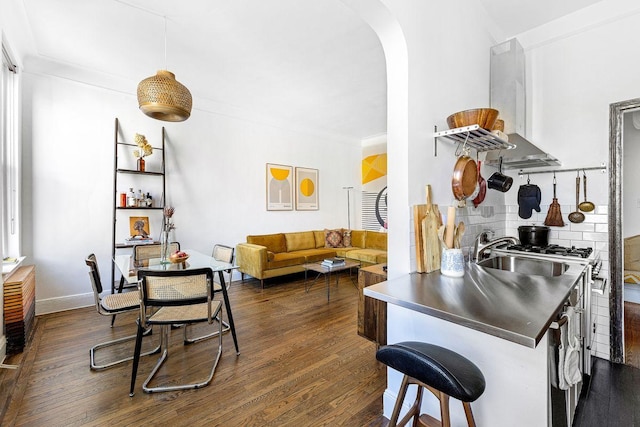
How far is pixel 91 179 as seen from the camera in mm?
3475

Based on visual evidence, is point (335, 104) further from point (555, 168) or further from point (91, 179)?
point (91, 179)

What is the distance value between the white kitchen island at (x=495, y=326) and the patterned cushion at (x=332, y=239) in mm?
4193

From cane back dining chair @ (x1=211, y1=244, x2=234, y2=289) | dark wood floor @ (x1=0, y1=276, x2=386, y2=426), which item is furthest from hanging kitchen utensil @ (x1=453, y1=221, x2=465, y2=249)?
cane back dining chair @ (x1=211, y1=244, x2=234, y2=289)

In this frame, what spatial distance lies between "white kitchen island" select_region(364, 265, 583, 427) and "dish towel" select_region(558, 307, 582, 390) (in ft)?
0.46

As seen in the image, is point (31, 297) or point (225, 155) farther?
point (225, 155)

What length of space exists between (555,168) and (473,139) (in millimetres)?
1281

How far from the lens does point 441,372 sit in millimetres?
975

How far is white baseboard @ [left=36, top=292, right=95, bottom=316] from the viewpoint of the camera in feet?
10.5

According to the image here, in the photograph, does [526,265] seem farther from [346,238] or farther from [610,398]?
[346,238]

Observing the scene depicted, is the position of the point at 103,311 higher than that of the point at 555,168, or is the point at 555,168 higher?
the point at 555,168

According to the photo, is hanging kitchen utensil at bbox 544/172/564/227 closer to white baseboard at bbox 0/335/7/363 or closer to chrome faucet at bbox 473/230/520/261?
chrome faucet at bbox 473/230/520/261

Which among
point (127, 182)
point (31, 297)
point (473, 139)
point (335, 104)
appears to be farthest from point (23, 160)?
point (473, 139)

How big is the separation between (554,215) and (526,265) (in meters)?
0.65

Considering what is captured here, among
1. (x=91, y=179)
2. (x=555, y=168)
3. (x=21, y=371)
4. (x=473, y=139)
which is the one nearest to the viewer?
(x=473, y=139)
